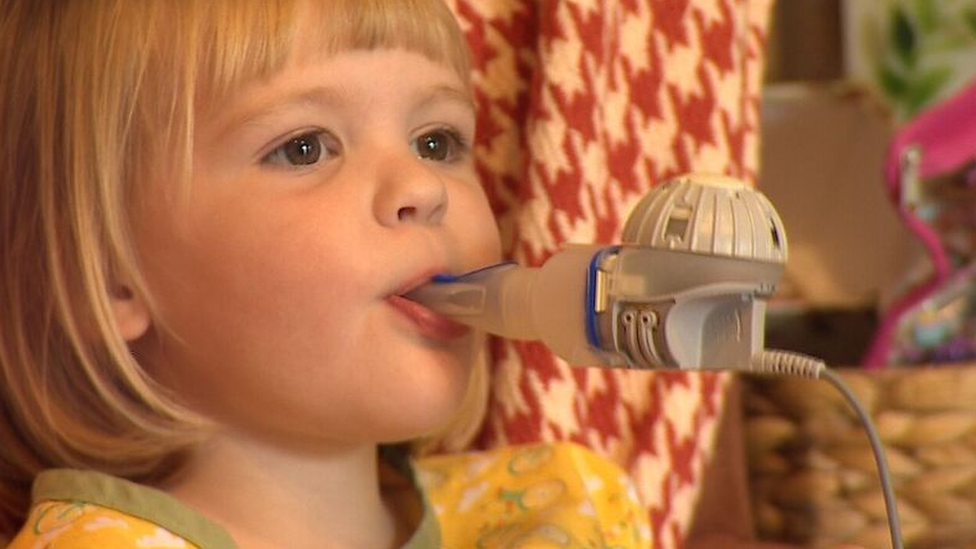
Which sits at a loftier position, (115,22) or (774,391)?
(115,22)

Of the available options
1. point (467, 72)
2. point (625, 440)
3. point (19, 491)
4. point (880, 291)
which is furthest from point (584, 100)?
point (880, 291)

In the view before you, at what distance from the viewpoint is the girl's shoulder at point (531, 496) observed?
93 centimetres

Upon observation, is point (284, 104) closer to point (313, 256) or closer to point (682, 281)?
point (313, 256)

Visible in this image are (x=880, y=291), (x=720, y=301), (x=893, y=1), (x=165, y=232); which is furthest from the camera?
(x=893, y=1)

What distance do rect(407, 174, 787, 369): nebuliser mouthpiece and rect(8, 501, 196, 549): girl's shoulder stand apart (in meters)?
0.25

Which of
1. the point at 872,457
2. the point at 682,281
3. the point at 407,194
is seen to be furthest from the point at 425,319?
the point at 872,457

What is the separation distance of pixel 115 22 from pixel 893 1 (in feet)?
4.27

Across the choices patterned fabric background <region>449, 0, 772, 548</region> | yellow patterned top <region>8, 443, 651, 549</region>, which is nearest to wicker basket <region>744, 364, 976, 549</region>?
patterned fabric background <region>449, 0, 772, 548</region>

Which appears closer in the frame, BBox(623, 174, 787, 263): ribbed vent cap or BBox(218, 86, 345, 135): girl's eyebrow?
BBox(623, 174, 787, 263): ribbed vent cap

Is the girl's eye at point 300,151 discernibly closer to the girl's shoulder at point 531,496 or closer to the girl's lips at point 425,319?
the girl's lips at point 425,319

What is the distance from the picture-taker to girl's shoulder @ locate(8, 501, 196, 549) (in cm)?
76

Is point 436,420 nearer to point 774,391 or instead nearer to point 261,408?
point 261,408

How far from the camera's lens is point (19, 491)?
2.92 feet

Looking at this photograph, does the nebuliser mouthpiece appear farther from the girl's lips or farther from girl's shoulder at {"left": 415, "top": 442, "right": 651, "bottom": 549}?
girl's shoulder at {"left": 415, "top": 442, "right": 651, "bottom": 549}
